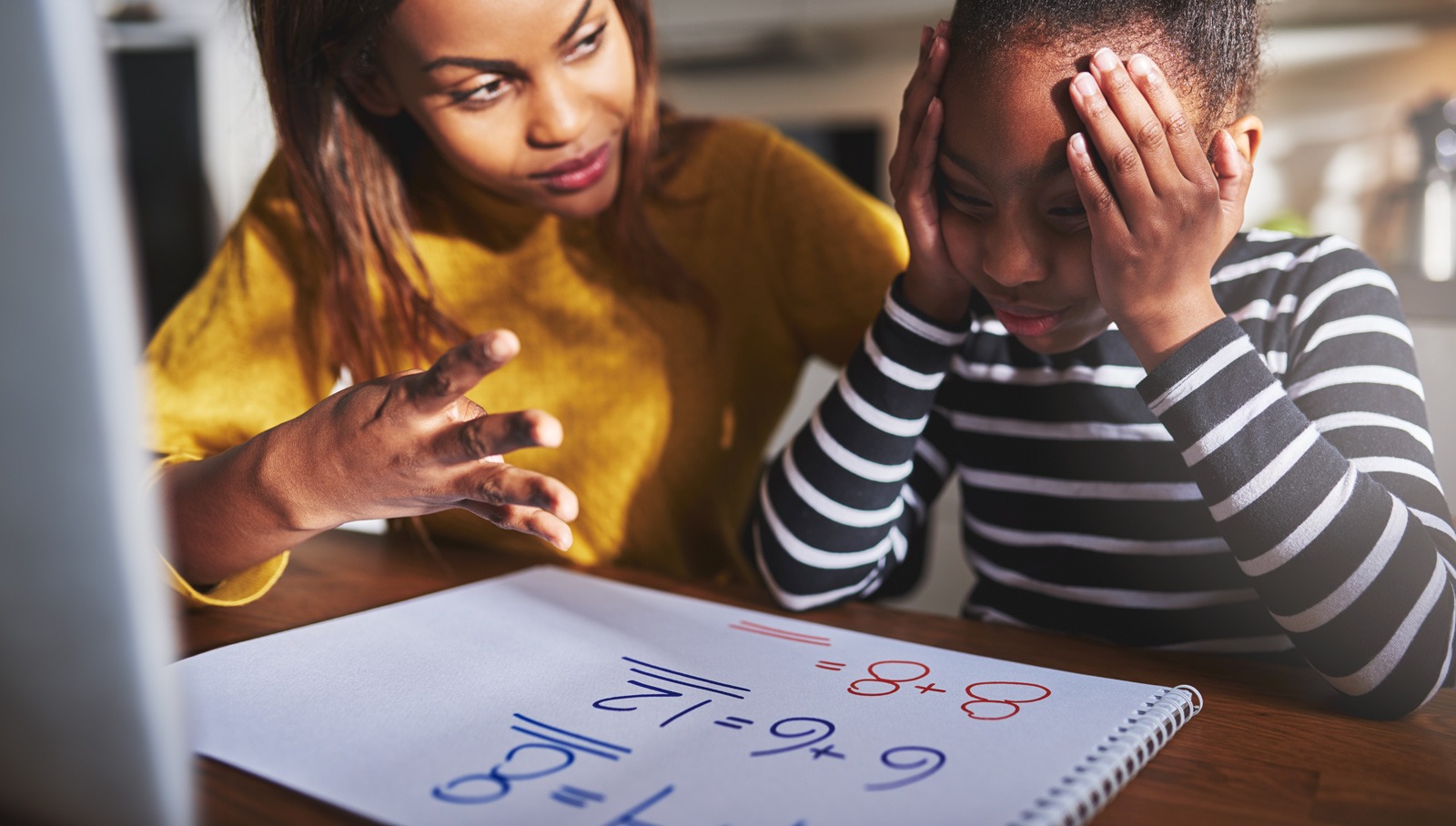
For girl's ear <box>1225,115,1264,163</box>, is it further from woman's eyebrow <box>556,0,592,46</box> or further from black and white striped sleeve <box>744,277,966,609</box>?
woman's eyebrow <box>556,0,592,46</box>

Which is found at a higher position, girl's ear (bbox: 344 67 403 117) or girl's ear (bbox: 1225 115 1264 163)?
girl's ear (bbox: 344 67 403 117)

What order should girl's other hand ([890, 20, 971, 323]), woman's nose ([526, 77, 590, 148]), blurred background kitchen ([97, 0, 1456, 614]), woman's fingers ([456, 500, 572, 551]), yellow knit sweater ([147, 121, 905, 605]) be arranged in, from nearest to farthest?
1. woman's fingers ([456, 500, 572, 551])
2. girl's other hand ([890, 20, 971, 323])
3. woman's nose ([526, 77, 590, 148])
4. yellow knit sweater ([147, 121, 905, 605])
5. blurred background kitchen ([97, 0, 1456, 614])

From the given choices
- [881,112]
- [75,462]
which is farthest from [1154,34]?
[881,112]

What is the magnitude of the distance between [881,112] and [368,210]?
219cm

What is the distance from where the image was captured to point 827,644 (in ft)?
1.81

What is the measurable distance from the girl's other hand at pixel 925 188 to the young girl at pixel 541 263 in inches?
6.0

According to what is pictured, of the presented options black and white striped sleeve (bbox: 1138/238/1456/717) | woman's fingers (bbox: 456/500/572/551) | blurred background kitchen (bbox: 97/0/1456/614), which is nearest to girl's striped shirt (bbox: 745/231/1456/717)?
black and white striped sleeve (bbox: 1138/238/1456/717)

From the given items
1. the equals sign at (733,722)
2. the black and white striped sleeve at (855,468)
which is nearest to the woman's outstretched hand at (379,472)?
the equals sign at (733,722)

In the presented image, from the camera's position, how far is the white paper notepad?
0.36m

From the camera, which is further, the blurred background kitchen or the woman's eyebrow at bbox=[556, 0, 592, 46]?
→ the blurred background kitchen

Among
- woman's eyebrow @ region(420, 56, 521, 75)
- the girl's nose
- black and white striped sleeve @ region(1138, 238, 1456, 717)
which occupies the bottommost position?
black and white striped sleeve @ region(1138, 238, 1456, 717)

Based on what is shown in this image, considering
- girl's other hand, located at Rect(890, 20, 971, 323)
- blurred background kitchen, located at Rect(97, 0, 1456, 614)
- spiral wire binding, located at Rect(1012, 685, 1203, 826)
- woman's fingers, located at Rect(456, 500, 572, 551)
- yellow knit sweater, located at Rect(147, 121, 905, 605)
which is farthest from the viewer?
blurred background kitchen, located at Rect(97, 0, 1456, 614)

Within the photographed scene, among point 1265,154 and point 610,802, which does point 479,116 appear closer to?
point 610,802

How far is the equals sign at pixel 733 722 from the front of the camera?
432mm
